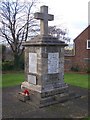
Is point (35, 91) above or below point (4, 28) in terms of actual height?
below

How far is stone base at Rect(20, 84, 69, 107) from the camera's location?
10629mm

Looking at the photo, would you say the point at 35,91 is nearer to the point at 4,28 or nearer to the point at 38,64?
the point at 38,64

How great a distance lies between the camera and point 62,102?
11078mm

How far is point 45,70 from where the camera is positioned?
11273mm

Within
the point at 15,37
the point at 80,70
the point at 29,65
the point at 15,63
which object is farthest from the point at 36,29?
the point at 29,65

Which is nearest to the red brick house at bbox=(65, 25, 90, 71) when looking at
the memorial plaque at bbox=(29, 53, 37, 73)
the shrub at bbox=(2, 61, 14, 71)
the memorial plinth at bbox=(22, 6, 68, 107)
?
the shrub at bbox=(2, 61, 14, 71)

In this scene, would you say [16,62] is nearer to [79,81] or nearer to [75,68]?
[75,68]

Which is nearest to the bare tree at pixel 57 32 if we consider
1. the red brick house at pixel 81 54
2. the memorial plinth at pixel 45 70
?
the red brick house at pixel 81 54

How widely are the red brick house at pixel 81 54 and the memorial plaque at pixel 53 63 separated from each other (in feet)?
52.6

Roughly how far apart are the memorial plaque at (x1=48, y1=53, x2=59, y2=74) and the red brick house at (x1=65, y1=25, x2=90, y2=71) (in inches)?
631

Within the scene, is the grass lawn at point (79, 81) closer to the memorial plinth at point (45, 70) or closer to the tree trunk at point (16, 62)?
the memorial plinth at point (45, 70)

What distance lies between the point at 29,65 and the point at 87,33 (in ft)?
58.4

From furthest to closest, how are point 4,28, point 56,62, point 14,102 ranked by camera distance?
point 4,28 < point 56,62 < point 14,102

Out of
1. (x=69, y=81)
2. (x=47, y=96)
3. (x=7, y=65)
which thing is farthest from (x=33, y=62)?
(x=7, y=65)
